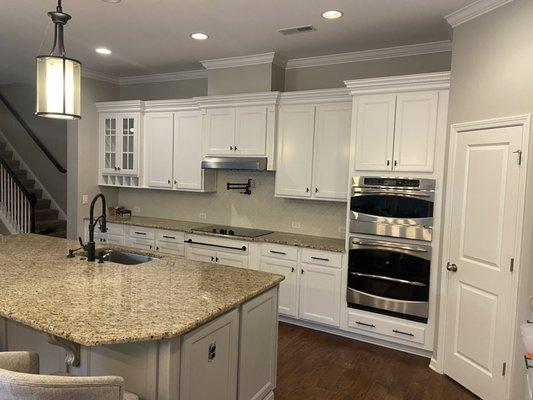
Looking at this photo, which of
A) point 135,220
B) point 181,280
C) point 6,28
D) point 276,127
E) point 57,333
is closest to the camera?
point 57,333

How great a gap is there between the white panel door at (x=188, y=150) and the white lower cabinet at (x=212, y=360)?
300cm

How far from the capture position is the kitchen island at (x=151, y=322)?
1.74 meters

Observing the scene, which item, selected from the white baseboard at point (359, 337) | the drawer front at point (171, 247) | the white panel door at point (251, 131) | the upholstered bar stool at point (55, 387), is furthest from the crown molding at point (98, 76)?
the upholstered bar stool at point (55, 387)

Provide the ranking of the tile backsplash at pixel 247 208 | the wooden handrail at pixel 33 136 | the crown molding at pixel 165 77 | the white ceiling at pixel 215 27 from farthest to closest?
the wooden handrail at pixel 33 136
the crown molding at pixel 165 77
the tile backsplash at pixel 247 208
the white ceiling at pixel 215 27

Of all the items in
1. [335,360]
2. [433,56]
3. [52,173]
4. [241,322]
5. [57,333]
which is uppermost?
[433,56]

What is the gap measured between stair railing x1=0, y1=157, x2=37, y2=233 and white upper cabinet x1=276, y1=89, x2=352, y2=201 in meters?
4.08

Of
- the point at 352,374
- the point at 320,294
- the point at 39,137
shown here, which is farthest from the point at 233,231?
the point at 39,137

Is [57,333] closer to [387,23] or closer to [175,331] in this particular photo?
[175,331]

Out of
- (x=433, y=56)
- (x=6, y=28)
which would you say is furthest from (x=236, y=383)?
(x=6, y=28)

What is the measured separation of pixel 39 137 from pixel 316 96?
18.1 feet

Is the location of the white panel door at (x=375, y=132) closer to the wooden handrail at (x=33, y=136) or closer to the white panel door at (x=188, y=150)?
the white panel door at (x=188, y=150)

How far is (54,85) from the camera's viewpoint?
2.17m

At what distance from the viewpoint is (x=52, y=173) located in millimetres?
7023

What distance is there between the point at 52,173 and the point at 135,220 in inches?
109
